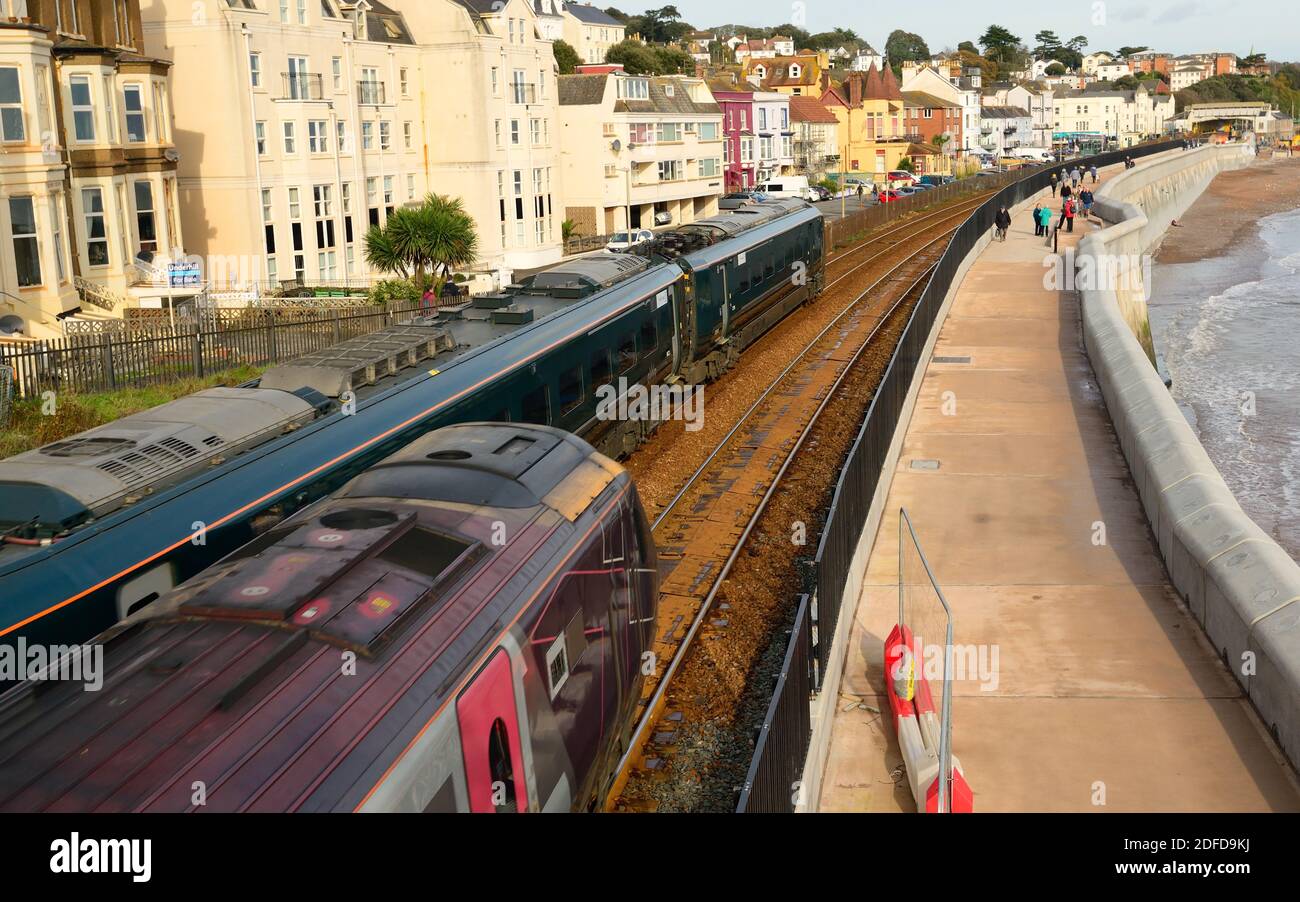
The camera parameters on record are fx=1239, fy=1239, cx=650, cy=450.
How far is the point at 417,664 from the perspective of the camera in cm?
634

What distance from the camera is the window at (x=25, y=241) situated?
28.0m

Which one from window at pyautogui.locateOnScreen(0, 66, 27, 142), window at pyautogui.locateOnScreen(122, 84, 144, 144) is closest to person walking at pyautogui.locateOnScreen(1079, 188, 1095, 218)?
window at pyautogui.locateOnScreen(122, 84, 144, 144)

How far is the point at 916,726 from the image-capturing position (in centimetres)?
974

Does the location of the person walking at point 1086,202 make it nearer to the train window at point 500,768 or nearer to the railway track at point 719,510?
the railway track at point 719,510

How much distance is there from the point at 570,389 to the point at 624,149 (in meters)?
49.0

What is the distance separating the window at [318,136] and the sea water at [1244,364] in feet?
94.0

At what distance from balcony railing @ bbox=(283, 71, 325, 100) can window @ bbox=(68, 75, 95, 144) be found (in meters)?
9.56

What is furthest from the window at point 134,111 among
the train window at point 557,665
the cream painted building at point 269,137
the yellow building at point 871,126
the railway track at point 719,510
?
the yellow building at point 871,126

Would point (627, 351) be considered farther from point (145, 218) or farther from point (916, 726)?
point (145, 218)
